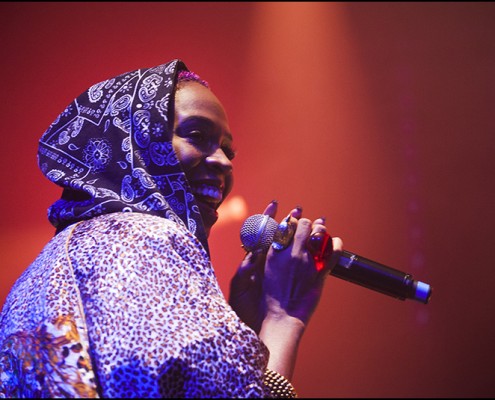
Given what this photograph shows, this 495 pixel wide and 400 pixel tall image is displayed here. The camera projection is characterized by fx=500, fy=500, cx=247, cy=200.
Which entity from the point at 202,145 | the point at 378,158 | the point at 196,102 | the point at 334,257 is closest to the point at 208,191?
the point at 202,145

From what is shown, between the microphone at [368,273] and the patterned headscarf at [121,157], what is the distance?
0.17 metres

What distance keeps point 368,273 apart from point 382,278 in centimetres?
3

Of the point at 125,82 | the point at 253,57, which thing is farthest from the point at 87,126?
the point at 253,57

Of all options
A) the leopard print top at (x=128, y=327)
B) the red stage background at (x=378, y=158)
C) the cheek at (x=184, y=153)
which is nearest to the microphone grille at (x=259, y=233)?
the cheek at (x=184, y=153)

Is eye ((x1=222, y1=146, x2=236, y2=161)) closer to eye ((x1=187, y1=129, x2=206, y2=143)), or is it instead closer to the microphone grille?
eye ((x1=187, y1=129, x2=206, y2=143))

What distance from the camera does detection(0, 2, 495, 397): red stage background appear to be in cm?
244

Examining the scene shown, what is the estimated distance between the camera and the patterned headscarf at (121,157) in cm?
108

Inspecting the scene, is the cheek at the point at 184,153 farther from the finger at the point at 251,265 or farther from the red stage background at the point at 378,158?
the red stage background at the point at 378,158

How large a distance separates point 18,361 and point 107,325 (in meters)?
0.19

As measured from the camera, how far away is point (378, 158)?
261 cm

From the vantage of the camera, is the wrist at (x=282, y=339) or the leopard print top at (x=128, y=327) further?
the wrist at (x=282, y=339)

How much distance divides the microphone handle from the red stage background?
45.2 inches

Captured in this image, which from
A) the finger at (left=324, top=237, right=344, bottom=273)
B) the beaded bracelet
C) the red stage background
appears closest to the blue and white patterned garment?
the beaded bracelet

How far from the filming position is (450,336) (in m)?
2.53
